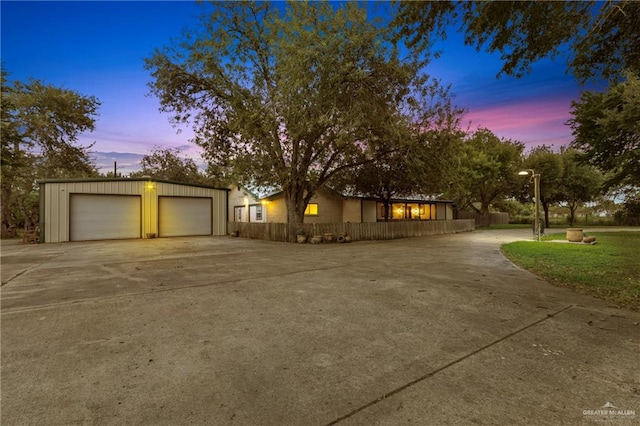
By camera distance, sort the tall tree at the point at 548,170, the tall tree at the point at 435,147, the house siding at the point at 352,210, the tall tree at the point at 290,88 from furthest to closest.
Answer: the tall tree at the point at 548,170, the house siding at the point at 352,210, the tall tree at the point at 435,147, the tall tree at the point at 290,88

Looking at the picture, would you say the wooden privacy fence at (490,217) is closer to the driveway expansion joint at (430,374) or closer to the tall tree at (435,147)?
the tall tree at (435,147)

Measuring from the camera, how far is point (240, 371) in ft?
8.70

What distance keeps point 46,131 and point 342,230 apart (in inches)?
926

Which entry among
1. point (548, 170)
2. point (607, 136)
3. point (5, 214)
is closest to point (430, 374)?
point (607, 136)

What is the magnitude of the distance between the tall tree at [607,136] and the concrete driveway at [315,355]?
47.0ft

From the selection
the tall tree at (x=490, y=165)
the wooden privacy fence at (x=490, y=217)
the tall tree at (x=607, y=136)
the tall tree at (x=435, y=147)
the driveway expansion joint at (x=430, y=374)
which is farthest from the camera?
the wooden privacy fence at (x=490, y=217)

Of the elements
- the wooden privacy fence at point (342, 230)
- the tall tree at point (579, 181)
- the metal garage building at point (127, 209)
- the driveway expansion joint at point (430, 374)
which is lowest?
the driveway expansion joint at point (430, 374)

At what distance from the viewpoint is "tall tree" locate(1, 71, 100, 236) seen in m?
20.9

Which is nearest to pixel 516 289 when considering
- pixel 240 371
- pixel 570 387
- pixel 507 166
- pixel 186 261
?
pixel 570 387

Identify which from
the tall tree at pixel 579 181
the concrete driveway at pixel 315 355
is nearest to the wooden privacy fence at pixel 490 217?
the tall tree at pixel 579 181

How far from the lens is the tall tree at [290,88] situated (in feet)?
37.6

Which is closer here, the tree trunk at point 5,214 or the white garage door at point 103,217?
the white garage door at point 103,217

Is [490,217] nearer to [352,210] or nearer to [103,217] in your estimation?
[352,210]

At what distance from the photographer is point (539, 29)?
17.9 ft
